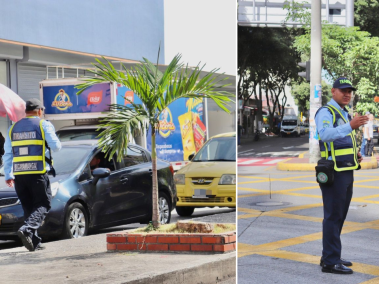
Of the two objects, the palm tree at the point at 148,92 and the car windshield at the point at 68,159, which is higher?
the palm tree at the point at 148,92

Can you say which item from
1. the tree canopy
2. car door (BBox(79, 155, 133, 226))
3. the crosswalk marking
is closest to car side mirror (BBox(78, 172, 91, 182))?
car door (BBox(79, 155, 133, 226))

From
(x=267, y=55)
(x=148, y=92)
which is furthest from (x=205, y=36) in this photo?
(x=267, y=55)

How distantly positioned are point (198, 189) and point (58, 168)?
234 cm

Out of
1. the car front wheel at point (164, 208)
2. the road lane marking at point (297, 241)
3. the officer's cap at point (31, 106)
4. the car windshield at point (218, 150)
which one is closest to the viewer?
the road lane marking at point (297, 241)

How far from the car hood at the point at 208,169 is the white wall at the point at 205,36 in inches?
96.8

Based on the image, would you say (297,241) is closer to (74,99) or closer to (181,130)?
(74,99)

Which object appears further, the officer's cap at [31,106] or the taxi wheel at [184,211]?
the taxi wheel at [184,211]

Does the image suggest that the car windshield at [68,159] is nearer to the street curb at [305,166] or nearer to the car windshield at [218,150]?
the car windshield at [218,150]

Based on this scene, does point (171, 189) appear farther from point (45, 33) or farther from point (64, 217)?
point (45, 33)

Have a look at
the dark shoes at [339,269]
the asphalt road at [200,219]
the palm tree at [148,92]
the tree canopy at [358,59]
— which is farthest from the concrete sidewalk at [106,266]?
the tree canopy at [358,59]

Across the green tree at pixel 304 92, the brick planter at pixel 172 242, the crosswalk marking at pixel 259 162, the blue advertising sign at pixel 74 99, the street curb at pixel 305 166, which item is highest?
the green tree at pixel 304 92

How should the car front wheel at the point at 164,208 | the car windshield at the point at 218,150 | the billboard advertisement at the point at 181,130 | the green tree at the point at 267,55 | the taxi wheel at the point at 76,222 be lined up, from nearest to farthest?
the taxi wheel at the point at 76,222 < the car front wheel at the point at 164,208 < the car windshield at the point at 218,150 < the billboard advertisement at the point at 181,130 < the green tree at the point at 267,55

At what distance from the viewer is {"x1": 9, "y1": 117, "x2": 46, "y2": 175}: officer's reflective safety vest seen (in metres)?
4.90

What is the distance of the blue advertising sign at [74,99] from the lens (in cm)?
677
